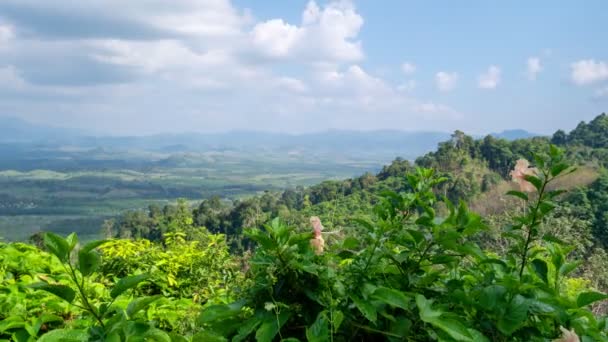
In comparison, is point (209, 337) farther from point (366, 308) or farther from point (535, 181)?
point (535, 181)

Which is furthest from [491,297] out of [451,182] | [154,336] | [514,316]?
[451,182]

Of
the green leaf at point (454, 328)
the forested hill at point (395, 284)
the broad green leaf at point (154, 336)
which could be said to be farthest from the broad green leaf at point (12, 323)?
the green leaf at point (454, 328)

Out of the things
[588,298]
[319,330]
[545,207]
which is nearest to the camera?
[319,330]

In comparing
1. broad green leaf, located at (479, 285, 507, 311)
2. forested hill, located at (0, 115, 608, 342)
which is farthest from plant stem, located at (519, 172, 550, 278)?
broad green leaf, located at (479, 285, 507, 311)

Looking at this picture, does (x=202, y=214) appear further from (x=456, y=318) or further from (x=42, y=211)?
(x=42, y=211)

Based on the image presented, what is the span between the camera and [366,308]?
3.51ft

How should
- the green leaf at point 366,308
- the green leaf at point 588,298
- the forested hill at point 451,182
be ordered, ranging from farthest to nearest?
the forested hill at point 451,182 → the green leaf at point 588,298 → the green leaf at point 366,308

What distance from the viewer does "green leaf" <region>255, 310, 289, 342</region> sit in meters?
1.06

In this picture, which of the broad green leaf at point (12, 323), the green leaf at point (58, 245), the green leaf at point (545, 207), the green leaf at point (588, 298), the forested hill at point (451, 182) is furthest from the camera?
the forested hill at point (451, 182)

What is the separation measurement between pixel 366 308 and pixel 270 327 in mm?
203

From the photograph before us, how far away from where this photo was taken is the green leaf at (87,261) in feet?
3.22

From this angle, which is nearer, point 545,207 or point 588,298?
point 588,298

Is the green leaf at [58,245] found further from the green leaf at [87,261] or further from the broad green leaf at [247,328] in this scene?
the broad green leaf at [247,328]

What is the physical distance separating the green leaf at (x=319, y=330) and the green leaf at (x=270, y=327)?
0.19ft
